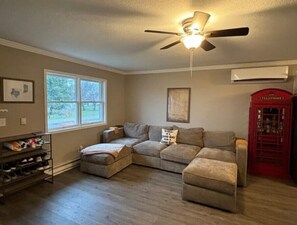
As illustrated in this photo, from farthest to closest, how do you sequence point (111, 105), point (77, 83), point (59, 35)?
point (111, 105), point (77, 83), point (59, 35)

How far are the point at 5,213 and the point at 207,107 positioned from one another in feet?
14.1

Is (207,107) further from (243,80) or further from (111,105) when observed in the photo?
(111,105)

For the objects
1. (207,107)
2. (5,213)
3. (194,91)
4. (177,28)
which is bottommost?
(5,213)

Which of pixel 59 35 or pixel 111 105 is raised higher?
pixel 59 35

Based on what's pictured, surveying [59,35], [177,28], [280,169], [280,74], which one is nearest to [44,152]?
[59,35]

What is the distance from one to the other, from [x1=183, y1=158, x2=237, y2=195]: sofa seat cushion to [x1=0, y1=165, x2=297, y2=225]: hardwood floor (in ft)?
1.07

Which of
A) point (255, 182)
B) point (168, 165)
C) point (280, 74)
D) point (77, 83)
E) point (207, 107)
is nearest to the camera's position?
point (255, 182)

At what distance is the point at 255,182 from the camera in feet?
11.3

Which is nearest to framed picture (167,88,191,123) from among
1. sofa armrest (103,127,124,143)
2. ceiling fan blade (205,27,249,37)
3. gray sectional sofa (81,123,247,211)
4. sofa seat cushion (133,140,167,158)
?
gray sectional sofa (81,123,247,211)

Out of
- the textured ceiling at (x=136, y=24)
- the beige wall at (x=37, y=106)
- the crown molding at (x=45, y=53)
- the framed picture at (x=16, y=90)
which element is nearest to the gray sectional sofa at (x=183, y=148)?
the beige wall at (x=37, y=106)

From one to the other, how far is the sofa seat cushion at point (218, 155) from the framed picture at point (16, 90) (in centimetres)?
334

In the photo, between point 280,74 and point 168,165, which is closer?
point 280,74

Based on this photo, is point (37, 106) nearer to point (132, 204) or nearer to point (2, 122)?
→ point (2, 122)

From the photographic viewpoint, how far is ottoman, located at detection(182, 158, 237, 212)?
2.50 m
